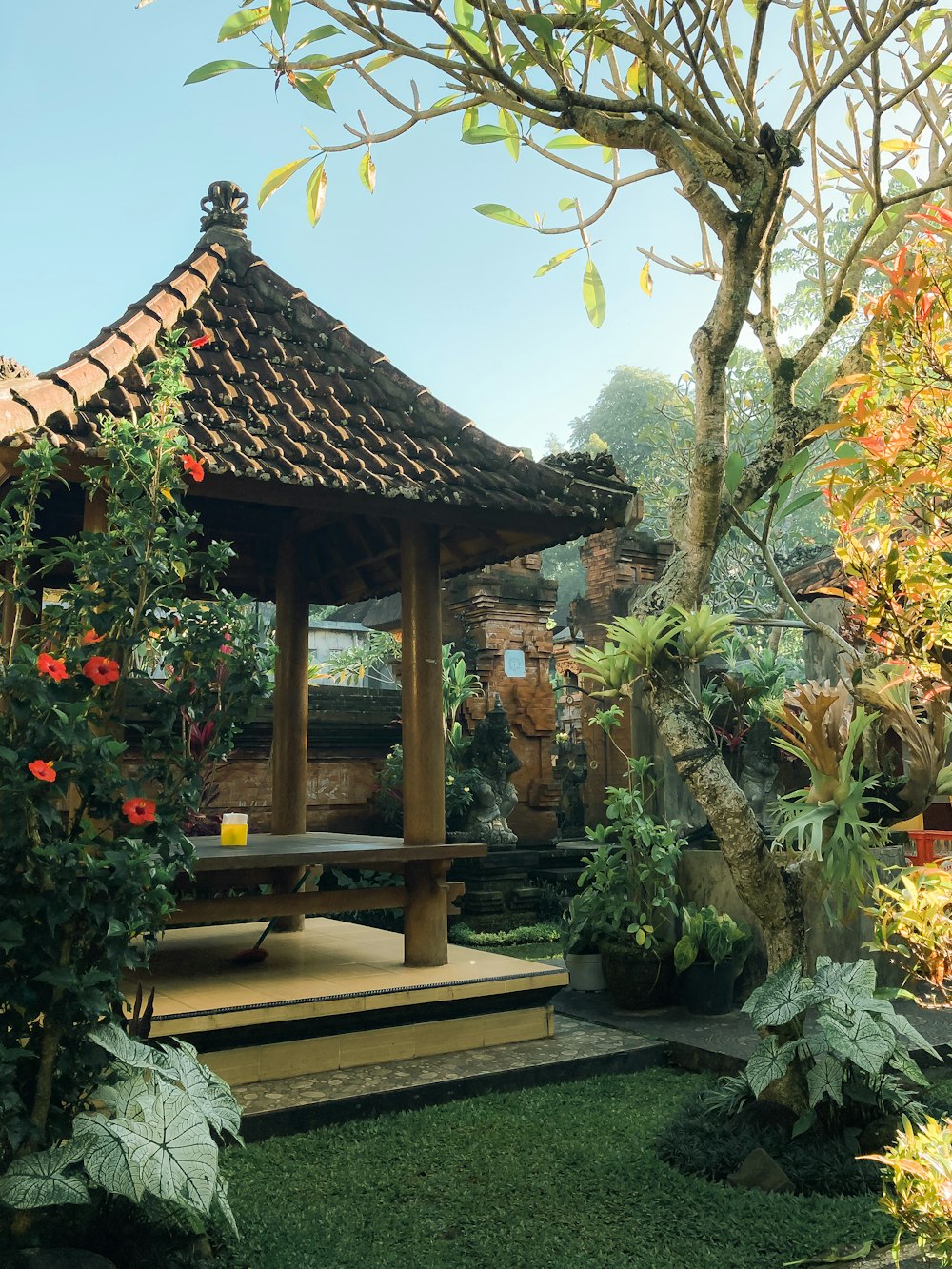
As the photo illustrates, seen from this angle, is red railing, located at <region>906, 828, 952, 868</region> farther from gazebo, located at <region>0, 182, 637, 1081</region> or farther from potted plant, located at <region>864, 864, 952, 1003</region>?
potted plant, located at <region>864, 864, 952, 1003</region>

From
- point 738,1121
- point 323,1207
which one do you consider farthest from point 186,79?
point 738,1121

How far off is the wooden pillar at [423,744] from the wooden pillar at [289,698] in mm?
1521

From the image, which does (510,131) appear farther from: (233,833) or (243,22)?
(233,833)

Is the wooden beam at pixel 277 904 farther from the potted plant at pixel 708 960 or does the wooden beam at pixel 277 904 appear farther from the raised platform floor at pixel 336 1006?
the potted plant at pixel 708 960

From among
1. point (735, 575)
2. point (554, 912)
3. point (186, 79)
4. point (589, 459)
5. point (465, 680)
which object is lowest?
point (554, 912)

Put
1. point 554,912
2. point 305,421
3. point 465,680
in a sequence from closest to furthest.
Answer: point 305,421
point 554,912
point 465,680

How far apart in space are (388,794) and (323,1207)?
6758 millimetres

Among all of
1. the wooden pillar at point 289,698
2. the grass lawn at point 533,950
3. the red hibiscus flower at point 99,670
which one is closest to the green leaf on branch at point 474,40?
the red hibiscus flower at point 99,670

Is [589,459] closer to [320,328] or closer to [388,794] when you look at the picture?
[320,328]

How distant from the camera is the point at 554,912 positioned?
404 inches

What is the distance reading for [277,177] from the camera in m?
4.10

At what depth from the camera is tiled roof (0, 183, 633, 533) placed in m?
4.62

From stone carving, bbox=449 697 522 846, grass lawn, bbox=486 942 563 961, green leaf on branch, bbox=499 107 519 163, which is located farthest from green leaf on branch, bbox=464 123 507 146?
stone carving, bbox=449 697 522 846

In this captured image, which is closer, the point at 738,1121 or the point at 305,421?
the point at 738,1121
